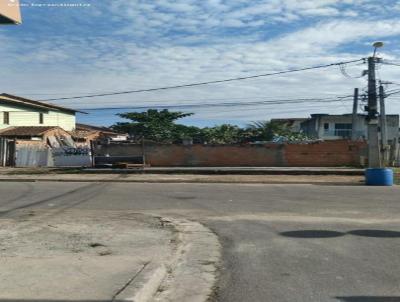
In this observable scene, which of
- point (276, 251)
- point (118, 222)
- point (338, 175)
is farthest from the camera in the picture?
point (338, 175)

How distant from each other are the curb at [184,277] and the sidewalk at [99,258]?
1 centimetres

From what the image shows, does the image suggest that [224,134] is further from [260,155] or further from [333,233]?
[333,233]

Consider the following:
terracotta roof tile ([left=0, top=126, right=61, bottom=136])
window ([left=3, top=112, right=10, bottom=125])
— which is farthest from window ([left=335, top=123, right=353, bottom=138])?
window ([left=3, top=112, right=10, bottom=125])

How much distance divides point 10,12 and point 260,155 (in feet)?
122

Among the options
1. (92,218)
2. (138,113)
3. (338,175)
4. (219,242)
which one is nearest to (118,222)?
(92,218)

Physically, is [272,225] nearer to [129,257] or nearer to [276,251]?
[276,251]

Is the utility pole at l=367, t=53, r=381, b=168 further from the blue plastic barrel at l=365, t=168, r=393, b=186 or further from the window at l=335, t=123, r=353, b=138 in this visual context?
the window at l=335, t=123, r=353, b=138

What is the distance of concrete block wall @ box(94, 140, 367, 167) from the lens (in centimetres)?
4319

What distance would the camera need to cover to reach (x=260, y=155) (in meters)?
44.0

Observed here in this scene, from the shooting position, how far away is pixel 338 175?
33.1 meters

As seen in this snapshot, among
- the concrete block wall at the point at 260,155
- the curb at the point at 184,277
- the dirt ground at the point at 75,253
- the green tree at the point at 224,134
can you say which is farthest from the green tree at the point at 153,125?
the curb at the point at 184,277

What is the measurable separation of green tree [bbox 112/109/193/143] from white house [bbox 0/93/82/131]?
7.14 metres

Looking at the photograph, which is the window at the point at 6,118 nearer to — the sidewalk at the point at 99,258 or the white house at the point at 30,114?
the white house at the point at 30,114

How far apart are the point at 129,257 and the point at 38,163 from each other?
3711 centimetres
